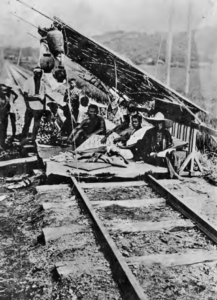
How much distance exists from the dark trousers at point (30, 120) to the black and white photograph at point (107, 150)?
20 mm

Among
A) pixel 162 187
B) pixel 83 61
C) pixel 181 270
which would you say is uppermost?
pixel 83 61

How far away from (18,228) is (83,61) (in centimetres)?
267

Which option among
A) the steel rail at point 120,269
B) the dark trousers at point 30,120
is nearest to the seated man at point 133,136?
the dark trousers at point 30,120

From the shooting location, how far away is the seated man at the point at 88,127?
6.34m

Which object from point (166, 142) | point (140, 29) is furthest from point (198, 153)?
point (140, 29)

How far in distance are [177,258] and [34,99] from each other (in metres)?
3.23

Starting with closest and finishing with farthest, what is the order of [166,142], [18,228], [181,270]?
[181,270], [18,228], [166,142]

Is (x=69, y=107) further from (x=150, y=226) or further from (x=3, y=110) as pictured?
(x=150, y=226)

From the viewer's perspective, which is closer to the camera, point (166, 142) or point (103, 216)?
point (103, 216)

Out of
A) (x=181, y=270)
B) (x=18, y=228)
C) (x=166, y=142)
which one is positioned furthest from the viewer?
(x=166, y=142)

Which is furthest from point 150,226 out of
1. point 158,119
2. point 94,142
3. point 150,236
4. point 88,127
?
point 158,119

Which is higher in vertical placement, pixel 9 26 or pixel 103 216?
pixel 9 26

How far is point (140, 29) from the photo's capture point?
605 centimetres

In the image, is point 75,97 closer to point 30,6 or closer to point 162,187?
point 30,6
